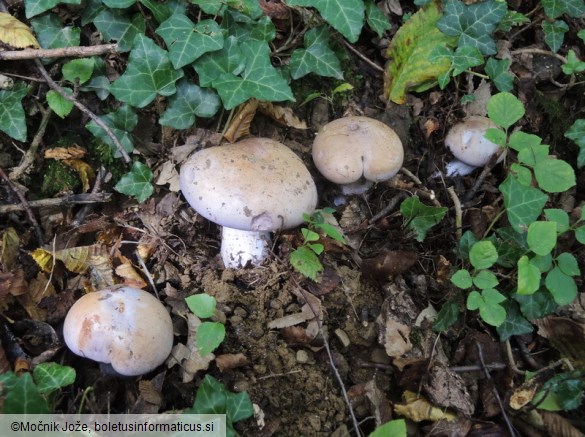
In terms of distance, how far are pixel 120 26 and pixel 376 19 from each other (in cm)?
177

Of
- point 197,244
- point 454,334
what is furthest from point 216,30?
point 454,334

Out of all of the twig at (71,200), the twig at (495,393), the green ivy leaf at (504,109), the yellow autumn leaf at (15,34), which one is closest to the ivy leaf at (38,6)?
the yellow autumn leaf at (15,34)

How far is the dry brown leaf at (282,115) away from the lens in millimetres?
3350

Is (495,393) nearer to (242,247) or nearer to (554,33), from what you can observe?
(242,247)

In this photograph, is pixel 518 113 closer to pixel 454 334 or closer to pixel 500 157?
pixel 500 157

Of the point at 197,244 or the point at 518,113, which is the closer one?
the point at 518,113

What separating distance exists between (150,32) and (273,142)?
112 centimetres

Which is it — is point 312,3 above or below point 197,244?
above

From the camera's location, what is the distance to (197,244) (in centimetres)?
319

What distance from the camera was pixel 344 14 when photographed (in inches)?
122

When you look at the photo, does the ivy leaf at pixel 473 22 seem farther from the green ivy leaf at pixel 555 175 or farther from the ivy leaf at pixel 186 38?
the ivy leaf at pixel 186 38

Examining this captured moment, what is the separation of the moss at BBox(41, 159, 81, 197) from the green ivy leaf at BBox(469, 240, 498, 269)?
8.24 feet

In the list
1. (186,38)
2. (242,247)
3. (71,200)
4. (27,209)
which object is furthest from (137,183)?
(186,38)

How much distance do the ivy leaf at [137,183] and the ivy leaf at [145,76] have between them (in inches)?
15.4
